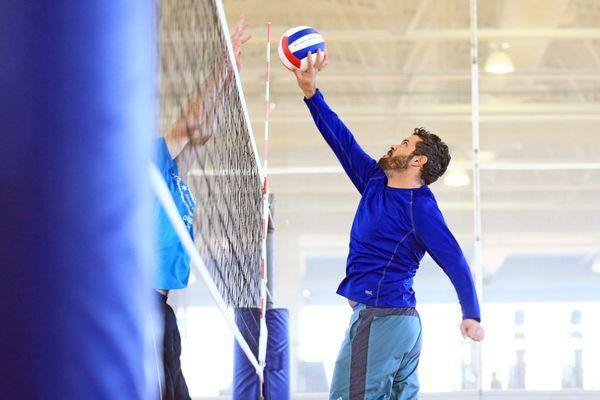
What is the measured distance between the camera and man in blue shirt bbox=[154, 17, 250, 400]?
115 inches

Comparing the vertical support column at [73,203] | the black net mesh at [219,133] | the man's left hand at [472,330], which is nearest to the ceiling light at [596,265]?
the black net mesh at [219,133]

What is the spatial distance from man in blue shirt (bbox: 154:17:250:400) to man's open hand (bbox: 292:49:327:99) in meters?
0.69

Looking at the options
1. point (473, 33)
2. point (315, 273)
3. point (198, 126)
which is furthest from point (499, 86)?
point (198, 126)

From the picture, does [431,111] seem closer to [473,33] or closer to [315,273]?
[473,33]

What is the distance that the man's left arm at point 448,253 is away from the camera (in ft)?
11.2

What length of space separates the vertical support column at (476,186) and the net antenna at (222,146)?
2.60m

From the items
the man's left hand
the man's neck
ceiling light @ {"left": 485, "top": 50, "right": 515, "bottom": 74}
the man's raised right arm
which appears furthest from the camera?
ceiling light @ {"left": 485, "top": 50, "right": 515, "bottom": 74}

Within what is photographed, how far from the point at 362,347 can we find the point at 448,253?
42 cm

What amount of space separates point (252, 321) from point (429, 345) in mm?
3191

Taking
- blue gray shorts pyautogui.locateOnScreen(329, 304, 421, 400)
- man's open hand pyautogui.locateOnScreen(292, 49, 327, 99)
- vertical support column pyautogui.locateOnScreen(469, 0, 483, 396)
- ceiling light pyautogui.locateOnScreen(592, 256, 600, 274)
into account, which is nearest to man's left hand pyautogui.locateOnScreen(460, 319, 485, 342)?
blue gray shorts pyautogui.locateOnScreen(329, 304, 421, 400)

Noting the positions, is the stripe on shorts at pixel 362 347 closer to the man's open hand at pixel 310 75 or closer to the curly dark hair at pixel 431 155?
the curly dark hair at pixel 431 155

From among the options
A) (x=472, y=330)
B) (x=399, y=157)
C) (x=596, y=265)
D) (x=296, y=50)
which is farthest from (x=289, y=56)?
(x=596, y=265)

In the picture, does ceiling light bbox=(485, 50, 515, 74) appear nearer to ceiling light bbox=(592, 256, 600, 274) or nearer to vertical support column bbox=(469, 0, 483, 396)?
vertical support column bbox=(469, 0, 483, 396)

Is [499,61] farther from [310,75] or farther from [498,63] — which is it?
[310,75]
